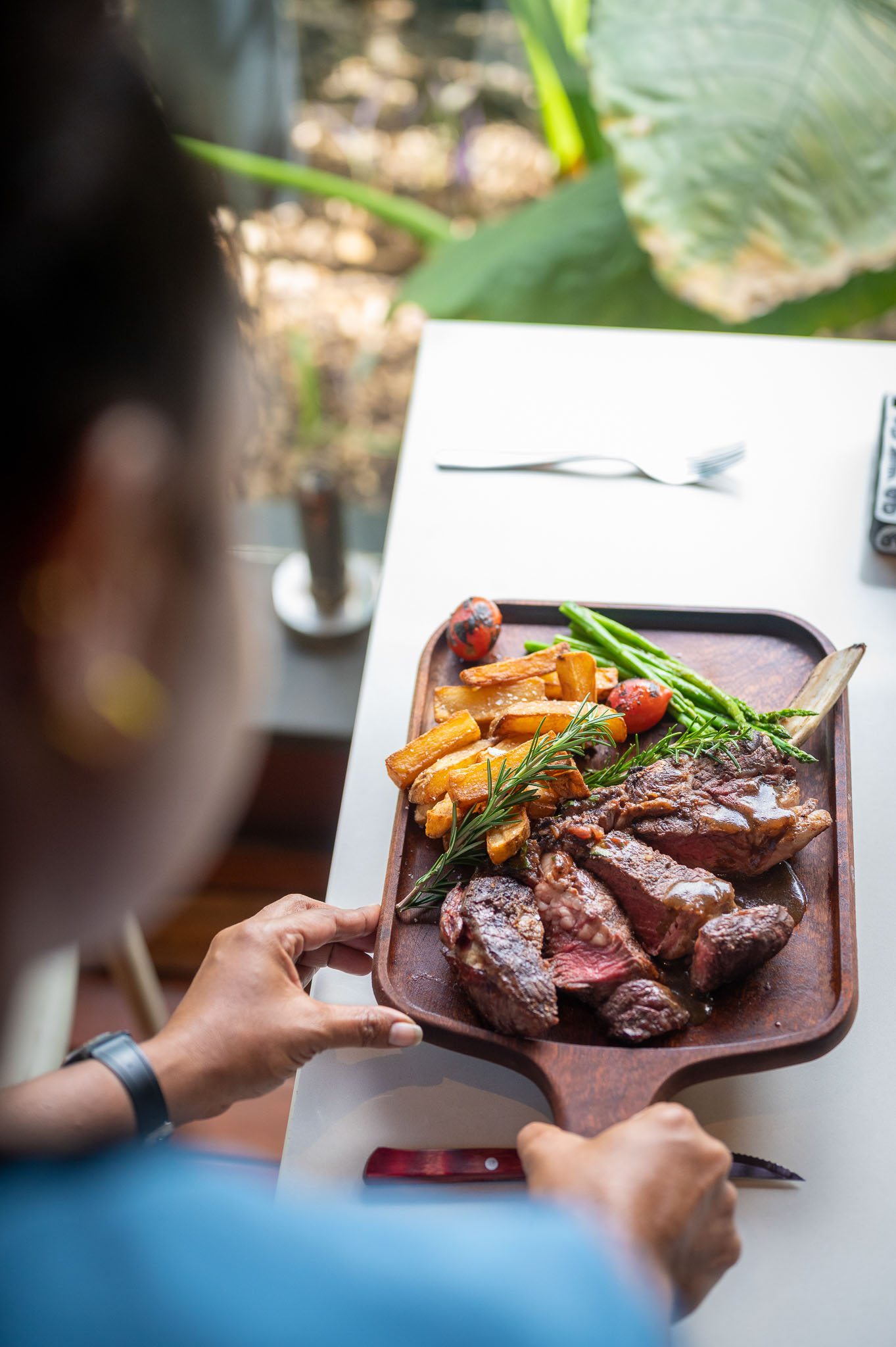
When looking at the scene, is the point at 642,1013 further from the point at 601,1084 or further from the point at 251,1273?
the point at 251,1273

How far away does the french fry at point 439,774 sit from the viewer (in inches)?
50.4

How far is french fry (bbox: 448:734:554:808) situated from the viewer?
1.25m

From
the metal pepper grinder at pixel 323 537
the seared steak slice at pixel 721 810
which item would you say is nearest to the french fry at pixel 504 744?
the seared steak slice at pixel 721 810

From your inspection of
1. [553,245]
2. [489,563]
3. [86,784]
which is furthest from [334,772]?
[86,784]

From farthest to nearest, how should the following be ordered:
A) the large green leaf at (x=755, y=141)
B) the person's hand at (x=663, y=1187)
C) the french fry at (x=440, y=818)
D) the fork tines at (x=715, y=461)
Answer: the large green leaf at (x=755, y=141) → the fork tines at (x=715, y=461) → the french fry at (x=440, y=818) → the person's hand at (x=663, y=1187)

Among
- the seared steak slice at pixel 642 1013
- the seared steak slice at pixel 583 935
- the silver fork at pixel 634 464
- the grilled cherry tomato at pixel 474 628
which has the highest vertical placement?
the silver fork at pixel 634 464

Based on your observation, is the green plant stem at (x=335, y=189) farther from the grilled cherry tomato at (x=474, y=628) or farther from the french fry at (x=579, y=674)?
the french fry at (x=579, y=674)

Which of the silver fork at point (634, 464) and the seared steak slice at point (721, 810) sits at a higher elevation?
the silver fork at point (634, 464)

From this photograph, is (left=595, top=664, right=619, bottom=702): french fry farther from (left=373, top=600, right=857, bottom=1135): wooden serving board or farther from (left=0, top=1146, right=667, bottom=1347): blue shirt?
(left=0, top=1146, right=667, bottom=1347): blue shirt

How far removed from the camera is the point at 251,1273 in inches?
21.6

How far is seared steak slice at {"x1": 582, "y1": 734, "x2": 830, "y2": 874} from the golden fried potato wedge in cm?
19

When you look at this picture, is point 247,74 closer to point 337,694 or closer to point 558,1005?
point 337,694

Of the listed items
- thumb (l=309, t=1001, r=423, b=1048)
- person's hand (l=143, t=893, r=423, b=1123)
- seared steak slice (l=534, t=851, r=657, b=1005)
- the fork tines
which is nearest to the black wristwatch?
person's hand (l=143, t=893, r=423, b=1123)

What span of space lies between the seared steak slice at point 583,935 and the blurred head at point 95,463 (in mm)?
705
